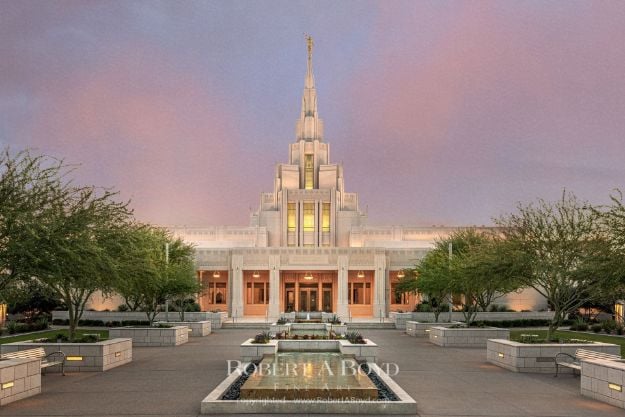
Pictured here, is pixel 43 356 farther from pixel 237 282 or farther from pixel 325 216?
pixel 325 216

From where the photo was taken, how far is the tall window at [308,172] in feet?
237

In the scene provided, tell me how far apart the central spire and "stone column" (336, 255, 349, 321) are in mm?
23129

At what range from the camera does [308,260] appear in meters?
56.6

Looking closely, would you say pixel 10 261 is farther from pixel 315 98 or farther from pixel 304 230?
pixel 315 98

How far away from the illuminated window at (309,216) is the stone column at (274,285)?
10.6 meters

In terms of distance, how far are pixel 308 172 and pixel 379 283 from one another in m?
21.1

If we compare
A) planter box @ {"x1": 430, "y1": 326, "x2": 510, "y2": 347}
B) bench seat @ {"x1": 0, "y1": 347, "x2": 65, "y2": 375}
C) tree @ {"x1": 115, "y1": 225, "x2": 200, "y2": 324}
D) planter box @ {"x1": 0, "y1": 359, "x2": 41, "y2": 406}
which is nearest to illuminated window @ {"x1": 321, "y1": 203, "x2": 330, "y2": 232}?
tree @ {"x1": 115, "y1": 225, "x2": 200, "y2": 324}

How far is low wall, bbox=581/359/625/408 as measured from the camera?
14289 millimetres

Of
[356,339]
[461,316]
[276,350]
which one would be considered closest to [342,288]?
[461,316]

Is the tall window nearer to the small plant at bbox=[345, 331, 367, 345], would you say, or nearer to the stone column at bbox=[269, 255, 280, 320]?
the stone column at bbox=[269, 255, 280, 320]

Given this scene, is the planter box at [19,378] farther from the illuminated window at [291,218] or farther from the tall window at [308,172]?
the tall window at [308,172]

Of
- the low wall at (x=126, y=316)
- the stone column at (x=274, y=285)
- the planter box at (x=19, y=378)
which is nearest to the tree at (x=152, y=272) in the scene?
the planter box at (x=19, y=378)

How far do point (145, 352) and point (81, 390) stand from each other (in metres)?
10.6

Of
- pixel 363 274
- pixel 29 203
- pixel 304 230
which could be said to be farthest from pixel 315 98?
pixel 29 203
